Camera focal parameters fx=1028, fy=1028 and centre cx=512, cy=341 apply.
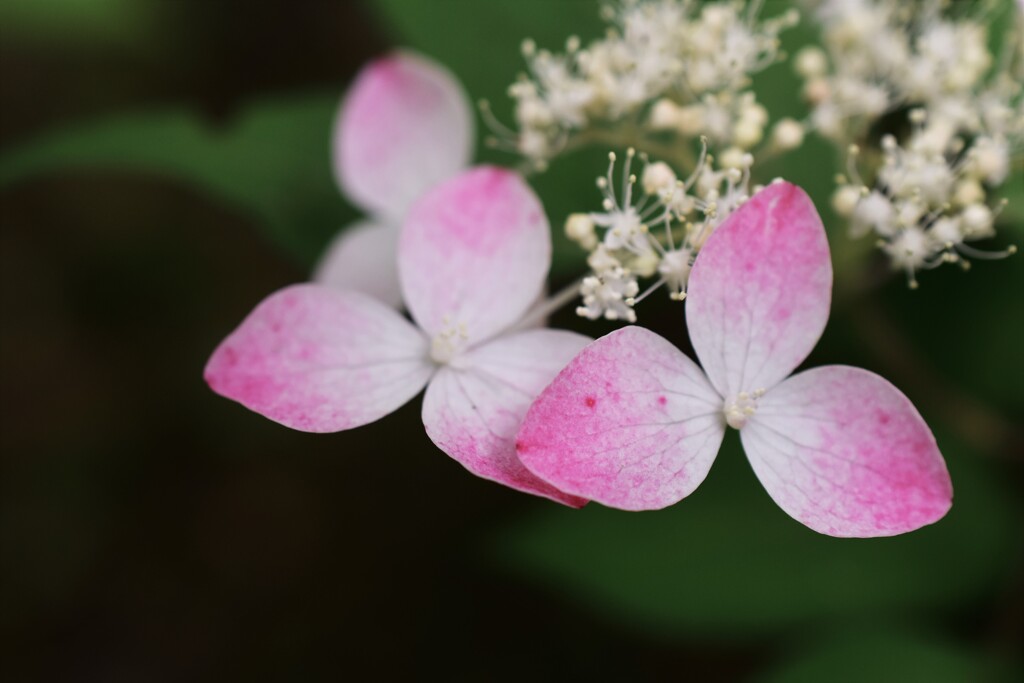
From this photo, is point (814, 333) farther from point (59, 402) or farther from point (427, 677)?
point (59, 402)

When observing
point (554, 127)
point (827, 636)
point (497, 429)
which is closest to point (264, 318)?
point (497, 429)

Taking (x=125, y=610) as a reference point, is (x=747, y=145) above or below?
above

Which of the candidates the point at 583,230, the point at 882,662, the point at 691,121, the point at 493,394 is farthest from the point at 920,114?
the point at 882,662

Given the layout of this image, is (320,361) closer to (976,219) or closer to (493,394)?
→ (493,394)

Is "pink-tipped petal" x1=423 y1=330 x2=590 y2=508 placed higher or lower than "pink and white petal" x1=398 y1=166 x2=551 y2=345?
lower

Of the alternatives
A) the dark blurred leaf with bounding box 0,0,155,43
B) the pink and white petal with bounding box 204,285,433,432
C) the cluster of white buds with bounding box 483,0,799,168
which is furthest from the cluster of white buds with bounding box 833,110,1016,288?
the dark blurred leaf with bounding box 0,0,155,43

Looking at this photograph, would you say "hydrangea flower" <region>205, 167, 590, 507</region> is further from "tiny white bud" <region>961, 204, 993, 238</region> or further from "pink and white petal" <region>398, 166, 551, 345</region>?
"tiny white bud" <region>961, 204, 993, 238</region>

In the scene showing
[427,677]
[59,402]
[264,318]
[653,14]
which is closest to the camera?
Result: [264,318]
